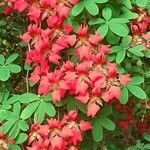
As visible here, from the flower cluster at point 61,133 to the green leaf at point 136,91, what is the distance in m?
0.26

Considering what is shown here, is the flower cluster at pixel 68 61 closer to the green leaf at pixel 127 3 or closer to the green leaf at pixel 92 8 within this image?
the green leaf at pixel 92 8

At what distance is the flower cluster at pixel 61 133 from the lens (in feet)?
6.75

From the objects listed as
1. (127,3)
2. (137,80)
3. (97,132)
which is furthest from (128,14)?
(97,132)

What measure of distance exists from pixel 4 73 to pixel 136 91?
651 millimetres

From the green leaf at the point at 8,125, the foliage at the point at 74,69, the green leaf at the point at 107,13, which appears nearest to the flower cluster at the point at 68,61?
the foliage at the point at 74,69

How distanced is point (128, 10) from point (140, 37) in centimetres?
14

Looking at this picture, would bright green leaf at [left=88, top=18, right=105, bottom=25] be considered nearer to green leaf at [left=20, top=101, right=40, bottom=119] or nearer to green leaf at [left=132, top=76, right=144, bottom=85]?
green leaf at [left=132, top=76, right=144, bottom=85]

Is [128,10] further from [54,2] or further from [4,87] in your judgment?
[4,87]

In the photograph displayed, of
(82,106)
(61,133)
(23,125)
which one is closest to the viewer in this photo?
(61,133)

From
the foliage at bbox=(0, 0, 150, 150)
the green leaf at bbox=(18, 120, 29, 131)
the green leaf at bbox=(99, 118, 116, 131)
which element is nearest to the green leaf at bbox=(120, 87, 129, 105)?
the foliage at bbox=(0, 0, 150, 150)

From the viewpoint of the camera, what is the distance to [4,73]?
2332 millimetres

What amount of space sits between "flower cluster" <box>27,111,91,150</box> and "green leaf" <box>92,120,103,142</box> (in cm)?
11

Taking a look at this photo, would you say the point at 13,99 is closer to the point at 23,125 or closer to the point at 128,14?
the point at 23,125

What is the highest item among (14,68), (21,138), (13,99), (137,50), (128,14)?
(128,14)
